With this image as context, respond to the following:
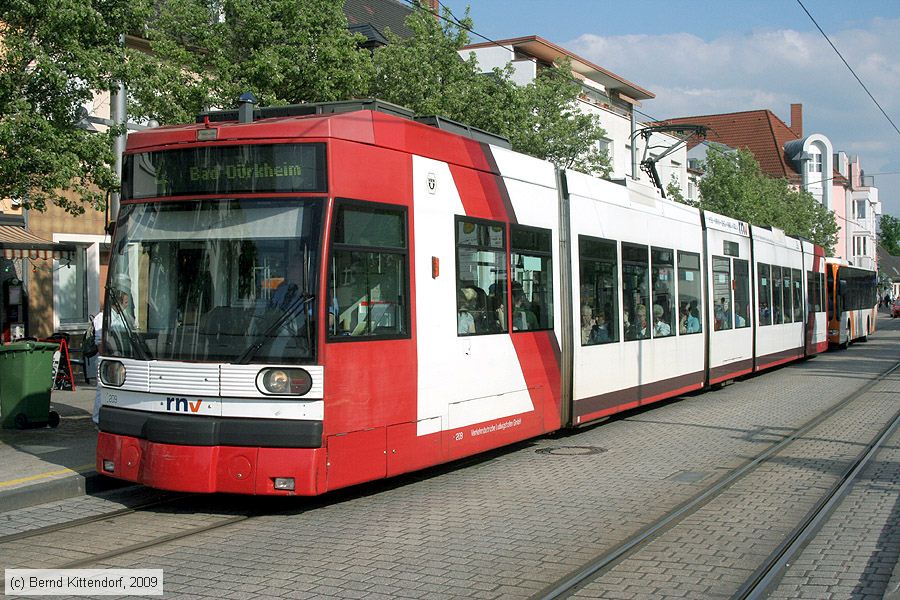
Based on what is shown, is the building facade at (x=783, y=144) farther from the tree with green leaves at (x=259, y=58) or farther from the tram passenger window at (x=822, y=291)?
the tree with green leaves at (x=259, y=58)

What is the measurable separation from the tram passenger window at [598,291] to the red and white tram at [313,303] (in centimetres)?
147

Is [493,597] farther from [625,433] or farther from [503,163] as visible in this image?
[625,433]

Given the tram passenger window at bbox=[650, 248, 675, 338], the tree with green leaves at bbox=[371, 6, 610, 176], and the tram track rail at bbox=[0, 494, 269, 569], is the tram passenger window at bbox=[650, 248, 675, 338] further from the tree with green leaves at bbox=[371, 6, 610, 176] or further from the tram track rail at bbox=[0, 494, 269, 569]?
the tram track rail at bbox=[0, 494, 269, 569]

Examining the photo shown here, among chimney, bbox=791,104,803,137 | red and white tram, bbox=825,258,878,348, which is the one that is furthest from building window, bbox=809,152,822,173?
red and white tram, bbox=825,258,878,348

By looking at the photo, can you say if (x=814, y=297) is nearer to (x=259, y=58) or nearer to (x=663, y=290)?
(x=663, y=290)

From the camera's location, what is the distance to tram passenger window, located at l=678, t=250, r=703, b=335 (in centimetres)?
1470

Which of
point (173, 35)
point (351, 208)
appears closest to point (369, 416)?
point (351, 208)

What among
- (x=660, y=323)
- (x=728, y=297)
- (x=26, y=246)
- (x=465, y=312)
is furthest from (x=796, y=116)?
(x=465, y=312)

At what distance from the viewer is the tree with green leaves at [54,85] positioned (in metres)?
9.93

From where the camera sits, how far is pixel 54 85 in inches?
406

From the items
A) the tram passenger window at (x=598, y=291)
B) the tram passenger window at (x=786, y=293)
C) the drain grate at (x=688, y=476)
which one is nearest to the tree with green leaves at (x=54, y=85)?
the tram passenger window at (x=598, y=291)

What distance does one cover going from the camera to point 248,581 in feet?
18.4

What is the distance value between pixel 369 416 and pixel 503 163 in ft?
11.1

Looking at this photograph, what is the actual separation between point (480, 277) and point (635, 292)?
4.33 metres
